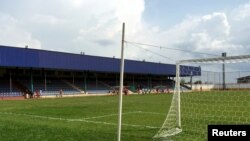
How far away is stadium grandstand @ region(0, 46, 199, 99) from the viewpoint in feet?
181

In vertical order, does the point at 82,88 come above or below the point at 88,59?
below

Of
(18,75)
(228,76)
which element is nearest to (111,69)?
(18,75)

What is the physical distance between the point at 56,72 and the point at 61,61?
674cm

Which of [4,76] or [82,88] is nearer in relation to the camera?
[4,76]

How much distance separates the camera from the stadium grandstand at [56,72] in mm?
55188

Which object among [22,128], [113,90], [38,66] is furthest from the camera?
[113,90]

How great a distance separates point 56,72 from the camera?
68.1 m

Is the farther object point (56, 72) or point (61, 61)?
point (56, 72)

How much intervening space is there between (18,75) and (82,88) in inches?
489

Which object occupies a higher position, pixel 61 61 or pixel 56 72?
pixel 61 61

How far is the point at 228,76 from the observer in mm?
23344

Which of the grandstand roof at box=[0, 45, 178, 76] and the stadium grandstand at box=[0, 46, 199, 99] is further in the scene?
the stadium grandstand at box=[0, 46, 199, 99]

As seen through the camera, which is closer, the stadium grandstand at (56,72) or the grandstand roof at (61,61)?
the grandstand roof at (61,61)

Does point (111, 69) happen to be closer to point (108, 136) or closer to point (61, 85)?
point (61, 85)
